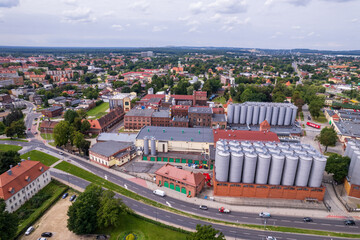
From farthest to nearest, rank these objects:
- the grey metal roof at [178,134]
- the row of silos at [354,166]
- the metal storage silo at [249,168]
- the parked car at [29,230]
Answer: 1. the grey metal roof at [178,134]
2. the row of silos at [354,166]
3. the metal storage silo at [249,168]
4. the parked car at [29,230]

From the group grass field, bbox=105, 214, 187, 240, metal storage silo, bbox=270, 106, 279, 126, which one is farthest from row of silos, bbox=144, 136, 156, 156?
metal storage silo, bbox=270, 106, 279, 126

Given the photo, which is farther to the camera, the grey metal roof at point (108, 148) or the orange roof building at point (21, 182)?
the grey metal roof at point (108, 148)

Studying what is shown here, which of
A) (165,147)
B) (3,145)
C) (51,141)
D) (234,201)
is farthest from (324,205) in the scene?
(3,145)

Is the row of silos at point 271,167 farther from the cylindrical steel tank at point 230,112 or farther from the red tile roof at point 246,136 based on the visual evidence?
the cylindrical steel tank at point 230,112

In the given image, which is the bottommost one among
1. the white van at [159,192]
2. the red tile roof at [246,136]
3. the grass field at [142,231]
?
the grass field at [142,231]

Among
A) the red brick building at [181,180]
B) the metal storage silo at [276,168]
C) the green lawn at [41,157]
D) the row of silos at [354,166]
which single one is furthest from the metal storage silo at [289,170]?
the green lawn at [41,157]

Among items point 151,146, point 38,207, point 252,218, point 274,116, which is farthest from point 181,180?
point 274,116

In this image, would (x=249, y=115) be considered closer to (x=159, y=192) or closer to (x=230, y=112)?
(x=230, y=112)
